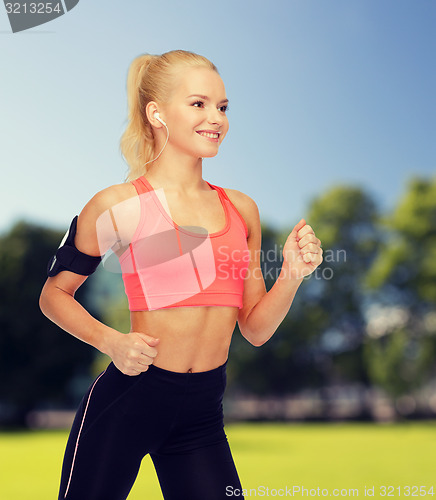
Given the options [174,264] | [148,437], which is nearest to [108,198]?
[174,264]

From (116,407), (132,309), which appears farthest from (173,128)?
(116,407)

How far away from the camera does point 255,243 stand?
3.29 metres

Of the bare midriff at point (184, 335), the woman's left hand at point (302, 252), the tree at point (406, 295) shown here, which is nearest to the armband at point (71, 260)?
the bare midriff at point (184, 335)

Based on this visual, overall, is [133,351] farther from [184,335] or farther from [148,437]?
[148,437]

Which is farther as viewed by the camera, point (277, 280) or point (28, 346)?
point (28, 346)

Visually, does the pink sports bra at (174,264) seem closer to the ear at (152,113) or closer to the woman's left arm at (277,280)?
the woman's left arm at (277,280)

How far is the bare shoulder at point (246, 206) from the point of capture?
3291 mm

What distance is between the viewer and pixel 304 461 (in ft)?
51.0

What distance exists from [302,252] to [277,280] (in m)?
0.27

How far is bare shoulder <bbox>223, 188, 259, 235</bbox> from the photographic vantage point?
10.8ft

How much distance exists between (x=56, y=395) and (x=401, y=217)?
1783 centimetres

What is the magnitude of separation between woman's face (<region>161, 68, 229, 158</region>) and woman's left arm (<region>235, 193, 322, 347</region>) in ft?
1.39

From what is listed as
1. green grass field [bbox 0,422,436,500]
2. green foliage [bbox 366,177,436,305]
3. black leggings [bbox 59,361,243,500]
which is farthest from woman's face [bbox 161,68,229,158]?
green foliage [bbox 366,177,436,305]

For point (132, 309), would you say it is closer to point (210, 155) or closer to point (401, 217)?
point (210, 155)
